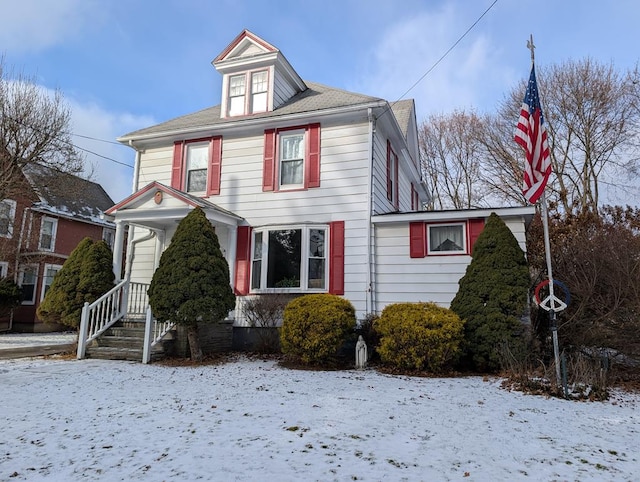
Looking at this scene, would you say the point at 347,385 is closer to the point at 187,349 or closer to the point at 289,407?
the point at 289,407

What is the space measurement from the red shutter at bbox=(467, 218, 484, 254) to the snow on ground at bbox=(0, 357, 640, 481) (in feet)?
11.7

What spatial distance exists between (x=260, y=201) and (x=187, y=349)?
13.3 feet

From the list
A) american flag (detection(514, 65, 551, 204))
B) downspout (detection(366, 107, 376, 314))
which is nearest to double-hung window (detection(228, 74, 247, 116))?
Result: downspout (detection(366, 107, 376, 314))

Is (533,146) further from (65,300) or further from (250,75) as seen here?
(65,300)

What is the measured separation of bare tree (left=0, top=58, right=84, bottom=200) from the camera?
13.1 m

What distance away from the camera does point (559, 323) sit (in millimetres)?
7875

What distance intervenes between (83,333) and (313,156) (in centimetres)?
657

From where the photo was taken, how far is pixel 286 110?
451 inches

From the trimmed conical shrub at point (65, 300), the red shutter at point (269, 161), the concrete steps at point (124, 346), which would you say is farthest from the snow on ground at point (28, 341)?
the red shutter at point (269, 161)

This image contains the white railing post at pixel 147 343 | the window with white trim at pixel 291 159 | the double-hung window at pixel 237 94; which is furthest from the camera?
the double-hung window at pixel 237 94

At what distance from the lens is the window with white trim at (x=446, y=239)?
962 centimetres

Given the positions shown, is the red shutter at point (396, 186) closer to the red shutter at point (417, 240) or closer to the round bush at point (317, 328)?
the red shutter at point (417, 240)

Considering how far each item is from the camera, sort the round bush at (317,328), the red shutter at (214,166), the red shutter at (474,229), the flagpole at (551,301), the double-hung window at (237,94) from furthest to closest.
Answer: the double-hung window at (237,94)
the red shutter at (214,166)
the red shutter at (474,229)
the round bush at (317,328)
the flagpole at (551,301)

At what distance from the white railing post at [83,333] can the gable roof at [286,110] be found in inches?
206
